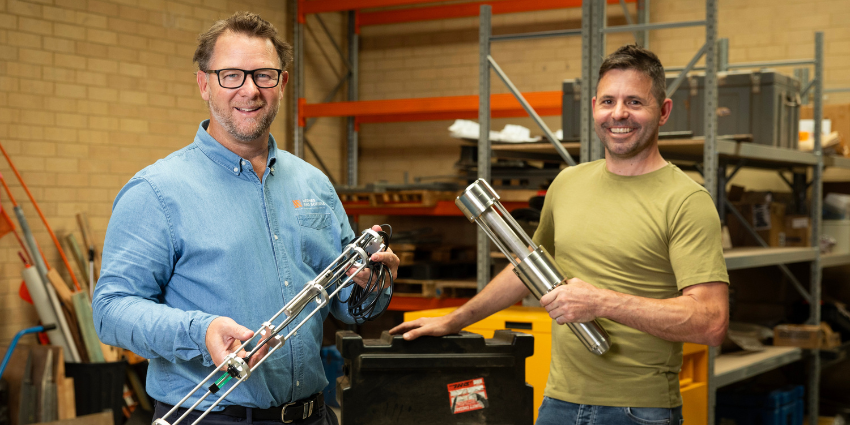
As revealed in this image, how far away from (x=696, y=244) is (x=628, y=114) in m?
0.42

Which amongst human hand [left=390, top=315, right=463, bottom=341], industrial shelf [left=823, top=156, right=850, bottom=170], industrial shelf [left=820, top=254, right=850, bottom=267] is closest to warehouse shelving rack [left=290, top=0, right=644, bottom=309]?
industrial shelf [left=823, top=156, right=850, bottom=170]

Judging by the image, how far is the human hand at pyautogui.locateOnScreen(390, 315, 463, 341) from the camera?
6.36ft

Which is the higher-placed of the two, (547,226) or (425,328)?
(547,226)

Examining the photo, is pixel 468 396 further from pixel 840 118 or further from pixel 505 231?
pixel 840 118

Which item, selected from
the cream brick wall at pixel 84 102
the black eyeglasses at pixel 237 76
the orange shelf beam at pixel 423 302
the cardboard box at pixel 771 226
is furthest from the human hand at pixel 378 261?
the orange shelf beam at pixel 423 302

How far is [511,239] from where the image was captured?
192cm

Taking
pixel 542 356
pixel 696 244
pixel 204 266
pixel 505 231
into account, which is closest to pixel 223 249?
pixel 204 266

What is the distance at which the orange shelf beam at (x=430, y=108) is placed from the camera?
239 inches

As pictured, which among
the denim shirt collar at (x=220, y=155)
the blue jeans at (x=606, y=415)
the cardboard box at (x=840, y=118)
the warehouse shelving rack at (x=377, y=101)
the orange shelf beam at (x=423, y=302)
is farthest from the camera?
the warehouse shelving rack at (x=377, y=101)

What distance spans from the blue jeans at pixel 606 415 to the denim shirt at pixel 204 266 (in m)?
0.73

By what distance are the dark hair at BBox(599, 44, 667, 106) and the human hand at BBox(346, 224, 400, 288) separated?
2.87ft

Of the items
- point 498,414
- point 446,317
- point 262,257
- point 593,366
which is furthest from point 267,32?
point 593,366

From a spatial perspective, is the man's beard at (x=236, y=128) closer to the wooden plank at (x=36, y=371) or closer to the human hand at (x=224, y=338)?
the human hand at (x=224, y=338)

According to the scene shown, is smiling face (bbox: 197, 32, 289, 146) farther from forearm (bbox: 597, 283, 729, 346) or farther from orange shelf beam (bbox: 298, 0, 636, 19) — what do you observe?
orange shelf beam (bbox: 298, 0, 636, 19)
